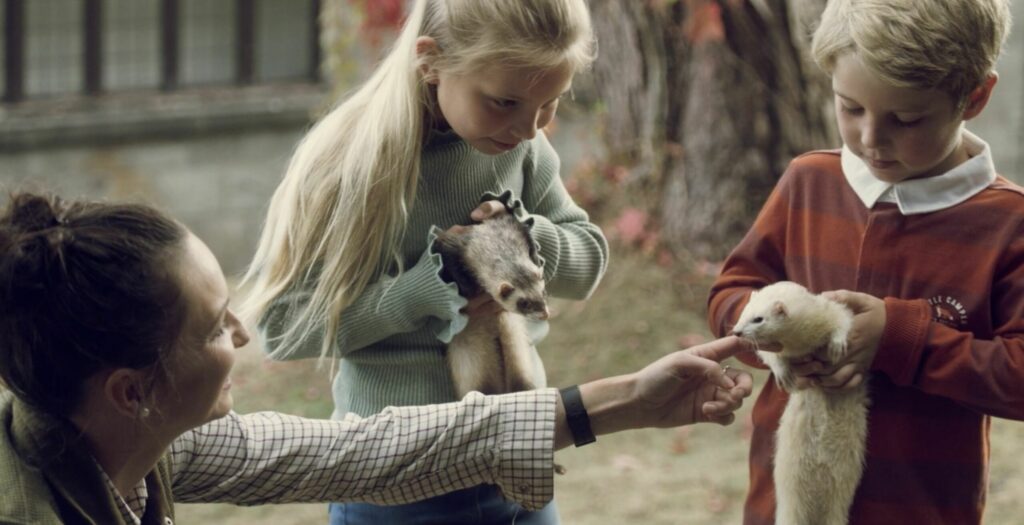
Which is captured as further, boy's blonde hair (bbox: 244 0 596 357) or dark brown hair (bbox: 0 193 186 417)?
boy's blonde hair (bbox: 244 0 596 357)

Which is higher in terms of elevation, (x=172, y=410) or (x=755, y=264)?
(x=755, y=264)

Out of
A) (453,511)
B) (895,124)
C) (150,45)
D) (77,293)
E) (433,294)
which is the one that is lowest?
(150,45)

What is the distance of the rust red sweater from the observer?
2.19 meters

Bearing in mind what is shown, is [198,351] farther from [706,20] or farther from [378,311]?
[706,20]

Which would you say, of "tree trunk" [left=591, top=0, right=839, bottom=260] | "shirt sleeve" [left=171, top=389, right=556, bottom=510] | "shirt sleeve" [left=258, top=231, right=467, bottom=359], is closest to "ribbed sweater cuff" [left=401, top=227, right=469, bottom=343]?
"shirt sleeve" [left=258, top=231, right=467, bottom=359]

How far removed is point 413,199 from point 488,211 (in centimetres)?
14

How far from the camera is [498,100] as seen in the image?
2385 mm

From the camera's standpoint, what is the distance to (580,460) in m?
5.30

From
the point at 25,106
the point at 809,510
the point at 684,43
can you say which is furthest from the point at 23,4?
the point at 809,510

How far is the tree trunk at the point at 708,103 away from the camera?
5426mm

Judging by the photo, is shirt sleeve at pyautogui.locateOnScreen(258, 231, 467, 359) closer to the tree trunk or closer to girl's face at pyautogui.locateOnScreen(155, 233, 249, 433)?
girl's face at pyautogui.locateOnScreen(155, 233, 249, 433)

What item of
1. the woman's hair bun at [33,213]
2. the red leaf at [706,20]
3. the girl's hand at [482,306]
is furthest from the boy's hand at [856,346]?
the red leaf at [706,20]

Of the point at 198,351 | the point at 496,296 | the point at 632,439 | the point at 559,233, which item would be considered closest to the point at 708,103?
the point at 632,439

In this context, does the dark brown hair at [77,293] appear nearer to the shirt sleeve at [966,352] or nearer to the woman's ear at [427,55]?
the woman's ear at [427,55]
